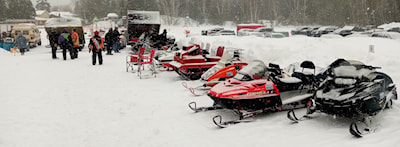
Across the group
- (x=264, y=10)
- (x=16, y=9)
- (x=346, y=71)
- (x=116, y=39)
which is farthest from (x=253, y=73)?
(x=16, y=9)

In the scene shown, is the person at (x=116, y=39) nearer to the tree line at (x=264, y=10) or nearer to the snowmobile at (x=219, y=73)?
the snowmobile at (x=219, y=73)

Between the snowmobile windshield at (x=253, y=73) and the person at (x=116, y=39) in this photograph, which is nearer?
the snowmobile windshield at (x=253, y=73)

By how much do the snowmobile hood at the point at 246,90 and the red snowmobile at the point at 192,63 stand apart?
421 cm

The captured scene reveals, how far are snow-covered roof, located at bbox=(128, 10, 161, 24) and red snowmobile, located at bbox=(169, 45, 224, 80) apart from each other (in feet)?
38.9

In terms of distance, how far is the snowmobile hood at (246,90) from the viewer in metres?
6.93

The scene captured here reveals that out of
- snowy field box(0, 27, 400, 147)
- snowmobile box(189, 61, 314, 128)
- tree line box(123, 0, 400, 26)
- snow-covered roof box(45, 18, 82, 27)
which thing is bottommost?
snowy field box(0, 27, 400, 147)

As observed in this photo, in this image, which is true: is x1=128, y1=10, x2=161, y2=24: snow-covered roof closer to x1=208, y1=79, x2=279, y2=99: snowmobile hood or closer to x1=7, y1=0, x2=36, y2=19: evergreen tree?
x1=208, y1=79, x2=279, y2=99: snowmobile hood

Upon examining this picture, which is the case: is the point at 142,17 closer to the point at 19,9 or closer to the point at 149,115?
the point at 149,115

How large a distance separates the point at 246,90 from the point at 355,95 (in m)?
2.04

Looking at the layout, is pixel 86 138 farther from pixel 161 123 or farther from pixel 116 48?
pixel 116 48

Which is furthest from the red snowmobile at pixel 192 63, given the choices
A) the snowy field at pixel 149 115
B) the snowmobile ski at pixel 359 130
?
the snowmobile ski at pixel 359 130

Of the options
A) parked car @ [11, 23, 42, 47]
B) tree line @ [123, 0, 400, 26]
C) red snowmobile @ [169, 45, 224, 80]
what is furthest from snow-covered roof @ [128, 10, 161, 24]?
tree line @ [123, 0, 400, 26]

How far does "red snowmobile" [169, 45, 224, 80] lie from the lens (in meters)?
11.5

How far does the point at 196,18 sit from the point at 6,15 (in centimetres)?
3687
